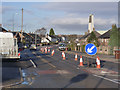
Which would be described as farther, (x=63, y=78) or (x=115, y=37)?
(x=115, y=37)

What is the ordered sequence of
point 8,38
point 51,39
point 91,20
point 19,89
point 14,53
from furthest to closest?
point 51,39 < point 91,20 < point 8,38 < point 14,53 < point 19,89

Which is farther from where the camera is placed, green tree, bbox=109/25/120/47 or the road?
green tree, bbox=109/25/120/47

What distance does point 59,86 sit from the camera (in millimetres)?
11289

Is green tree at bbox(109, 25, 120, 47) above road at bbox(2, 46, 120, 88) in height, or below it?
above

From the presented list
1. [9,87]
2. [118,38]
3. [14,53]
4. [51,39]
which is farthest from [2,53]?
[51,39]

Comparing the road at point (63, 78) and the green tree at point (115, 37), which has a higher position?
the green tree at point (115, 37)

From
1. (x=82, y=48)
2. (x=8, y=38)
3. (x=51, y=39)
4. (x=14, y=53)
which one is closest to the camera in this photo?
(x=14, y=53)

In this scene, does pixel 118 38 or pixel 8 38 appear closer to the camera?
pixel 8 38

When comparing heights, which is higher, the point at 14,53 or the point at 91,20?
the point at 91,20

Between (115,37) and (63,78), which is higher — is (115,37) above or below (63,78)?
above

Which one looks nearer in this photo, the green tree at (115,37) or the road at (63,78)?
the road at (63,78)

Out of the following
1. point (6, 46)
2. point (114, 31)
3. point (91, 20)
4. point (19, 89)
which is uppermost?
point (91, 20)

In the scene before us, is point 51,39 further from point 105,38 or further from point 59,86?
point 59,86

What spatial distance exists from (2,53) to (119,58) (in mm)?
16723
